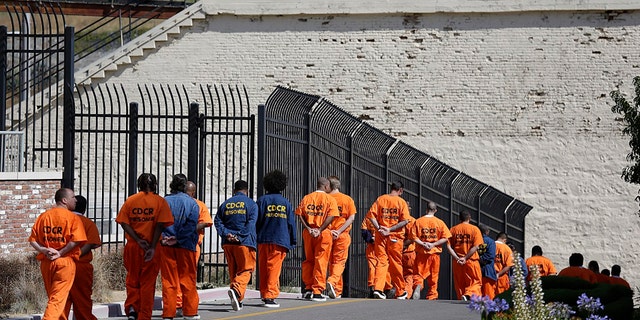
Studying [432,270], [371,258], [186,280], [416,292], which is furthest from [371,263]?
[186,280]

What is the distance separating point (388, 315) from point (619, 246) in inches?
680

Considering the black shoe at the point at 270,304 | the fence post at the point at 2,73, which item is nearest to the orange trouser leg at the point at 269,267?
the black shoe at the point at 270,304

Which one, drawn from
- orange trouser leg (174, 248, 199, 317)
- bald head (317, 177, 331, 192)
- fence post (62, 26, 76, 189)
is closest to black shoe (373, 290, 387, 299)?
bald head (317, 177, 331, 192)

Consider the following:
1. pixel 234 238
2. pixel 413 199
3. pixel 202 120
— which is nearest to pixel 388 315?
pixel 234 238

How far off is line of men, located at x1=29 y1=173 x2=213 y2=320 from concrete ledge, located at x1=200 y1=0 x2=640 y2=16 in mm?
18254

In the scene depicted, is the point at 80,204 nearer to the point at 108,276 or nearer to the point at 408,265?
the point at 108,276

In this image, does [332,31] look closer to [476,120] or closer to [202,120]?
[476,120]

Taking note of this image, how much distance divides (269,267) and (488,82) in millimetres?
17195

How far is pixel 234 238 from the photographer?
13500 mm

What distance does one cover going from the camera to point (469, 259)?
19.2 m

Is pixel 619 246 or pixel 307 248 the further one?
pixel 619 246

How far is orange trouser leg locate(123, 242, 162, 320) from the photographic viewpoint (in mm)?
11828

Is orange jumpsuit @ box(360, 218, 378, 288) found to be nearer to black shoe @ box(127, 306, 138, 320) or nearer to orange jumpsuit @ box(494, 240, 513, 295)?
orange jumpsuit @ box(494, 240, 513, 295)

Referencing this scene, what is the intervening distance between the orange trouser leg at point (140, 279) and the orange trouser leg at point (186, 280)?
0.48m
